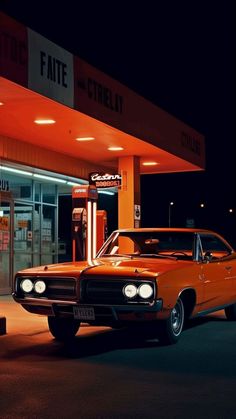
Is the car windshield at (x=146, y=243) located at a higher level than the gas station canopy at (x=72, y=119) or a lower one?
lower

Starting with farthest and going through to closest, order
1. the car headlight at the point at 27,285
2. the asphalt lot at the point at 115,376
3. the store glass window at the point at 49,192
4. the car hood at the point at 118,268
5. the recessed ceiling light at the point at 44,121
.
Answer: the store glass window at the point at 49,192 → the recessed ceiling light at the point at 44,121 → the car headlight at the point at 27,285 → the car hood at the point at 118,268 → the asphalt lot at the point at 115,376

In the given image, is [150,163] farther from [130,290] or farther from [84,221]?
[130,290]

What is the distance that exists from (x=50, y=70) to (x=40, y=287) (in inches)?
160

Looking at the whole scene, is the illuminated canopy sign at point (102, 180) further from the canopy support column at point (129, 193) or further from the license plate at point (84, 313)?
the license plate at point (84, 313)

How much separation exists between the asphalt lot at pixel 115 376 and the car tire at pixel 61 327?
169mm

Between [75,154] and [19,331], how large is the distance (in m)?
8.73

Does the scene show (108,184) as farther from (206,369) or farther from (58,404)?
(58,404)

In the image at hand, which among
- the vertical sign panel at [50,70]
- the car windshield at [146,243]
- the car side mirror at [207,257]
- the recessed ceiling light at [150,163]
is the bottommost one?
the car side mirror at [207,257]

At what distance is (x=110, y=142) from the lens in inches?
656

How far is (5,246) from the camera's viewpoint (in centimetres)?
1794

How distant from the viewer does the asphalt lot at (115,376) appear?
20.1 ft

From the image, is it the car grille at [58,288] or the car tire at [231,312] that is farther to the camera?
the car tire at [231,312]

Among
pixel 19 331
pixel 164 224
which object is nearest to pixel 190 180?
pixel 164 224

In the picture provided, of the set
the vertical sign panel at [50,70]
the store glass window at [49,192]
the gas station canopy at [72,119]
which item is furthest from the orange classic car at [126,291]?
the store glass window at [49,192]
